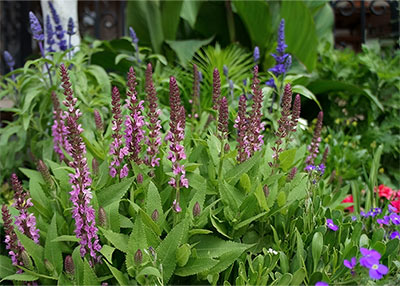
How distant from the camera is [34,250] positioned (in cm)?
147

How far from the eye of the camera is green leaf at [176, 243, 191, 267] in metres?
1.33

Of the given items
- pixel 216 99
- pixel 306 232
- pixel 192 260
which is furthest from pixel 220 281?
pixel 216 99

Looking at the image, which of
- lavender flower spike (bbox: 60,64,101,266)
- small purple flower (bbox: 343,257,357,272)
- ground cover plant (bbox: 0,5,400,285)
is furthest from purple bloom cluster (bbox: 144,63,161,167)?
small purple flower (bbox: 343,257,357,272)

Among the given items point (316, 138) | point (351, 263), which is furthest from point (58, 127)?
point (351, 263)

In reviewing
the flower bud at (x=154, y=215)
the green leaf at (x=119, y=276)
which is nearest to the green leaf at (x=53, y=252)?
the green leaf at (x=119, y=276)

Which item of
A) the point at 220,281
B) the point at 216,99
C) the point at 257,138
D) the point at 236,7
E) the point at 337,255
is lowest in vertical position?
the point at 220,281

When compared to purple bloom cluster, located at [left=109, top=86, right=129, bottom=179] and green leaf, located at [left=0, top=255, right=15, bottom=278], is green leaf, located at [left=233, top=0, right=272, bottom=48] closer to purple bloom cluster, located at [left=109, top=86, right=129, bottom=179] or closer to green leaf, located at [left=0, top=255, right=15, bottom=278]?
purple bloom cluster, located at [left=109, top=86, right=129, bottom=179]

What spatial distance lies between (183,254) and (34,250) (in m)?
0.51

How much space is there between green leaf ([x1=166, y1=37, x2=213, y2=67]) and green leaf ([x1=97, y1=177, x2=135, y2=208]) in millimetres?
1998

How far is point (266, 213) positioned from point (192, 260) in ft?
1.06

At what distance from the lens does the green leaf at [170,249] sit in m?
1.33

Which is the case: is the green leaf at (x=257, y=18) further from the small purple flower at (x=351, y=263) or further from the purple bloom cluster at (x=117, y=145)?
the small purple flower at (x=351, y=263)

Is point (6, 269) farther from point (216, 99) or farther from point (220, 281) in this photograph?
point (216, 99)

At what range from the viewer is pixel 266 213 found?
5.08 ft
